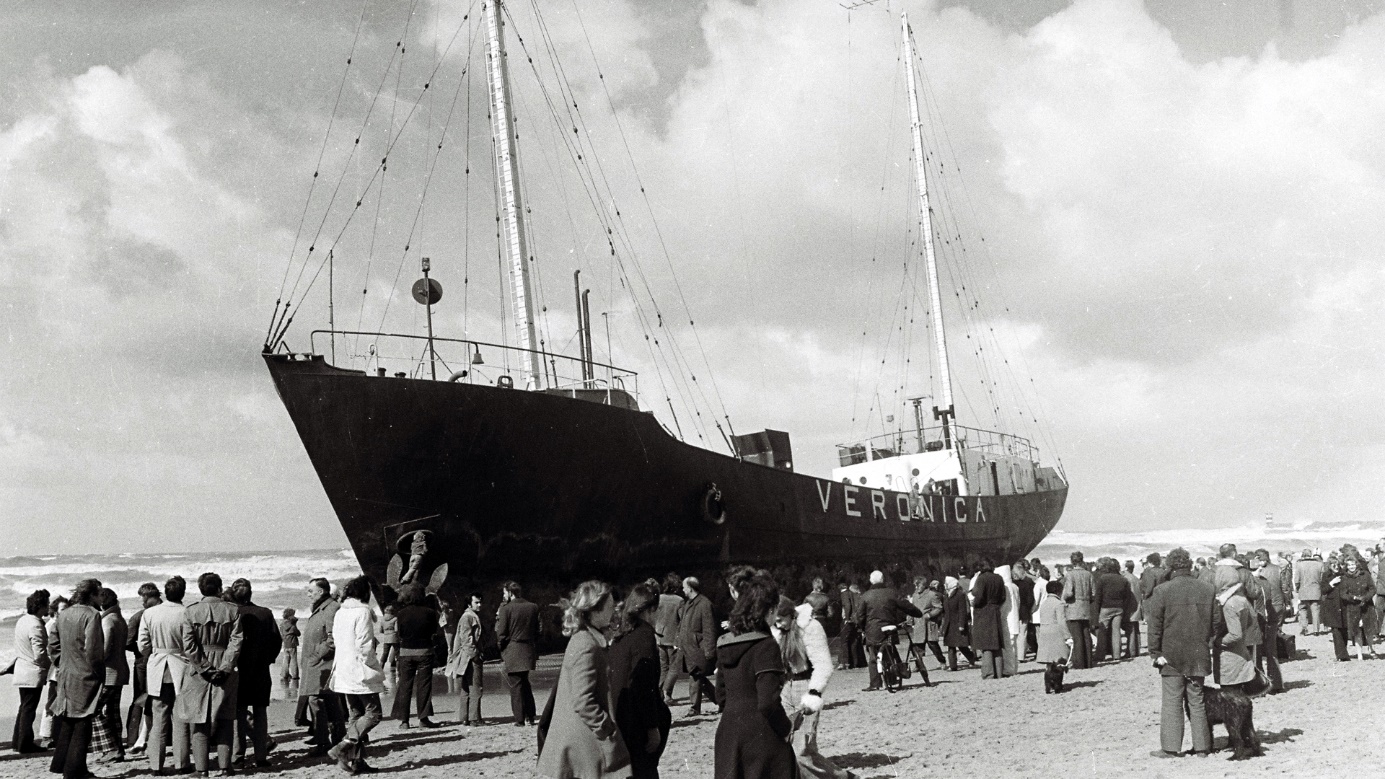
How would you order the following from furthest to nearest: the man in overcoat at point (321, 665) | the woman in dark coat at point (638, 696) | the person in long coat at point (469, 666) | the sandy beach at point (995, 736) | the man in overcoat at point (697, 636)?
the person in long coat at point (469, 666) → the man in overcoat at point (697, 636) → the man in overcoat at point (321, 665) → the sandy beach at point (995, 736) → the woman in dark coat at point (638, 696)

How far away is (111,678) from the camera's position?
9516 millimetres

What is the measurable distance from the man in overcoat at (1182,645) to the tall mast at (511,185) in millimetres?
13067

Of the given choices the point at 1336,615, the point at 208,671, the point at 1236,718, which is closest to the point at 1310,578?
the point at 1336,615

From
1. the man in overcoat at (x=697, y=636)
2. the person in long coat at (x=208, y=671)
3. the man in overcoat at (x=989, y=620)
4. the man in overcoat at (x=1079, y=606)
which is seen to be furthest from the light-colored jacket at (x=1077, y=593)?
the person in long coat at (x=208, y=671)

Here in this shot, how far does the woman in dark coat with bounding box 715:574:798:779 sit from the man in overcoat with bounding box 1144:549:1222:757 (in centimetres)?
374

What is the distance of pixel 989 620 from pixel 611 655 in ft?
32.0

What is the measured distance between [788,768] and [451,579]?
1315 cm

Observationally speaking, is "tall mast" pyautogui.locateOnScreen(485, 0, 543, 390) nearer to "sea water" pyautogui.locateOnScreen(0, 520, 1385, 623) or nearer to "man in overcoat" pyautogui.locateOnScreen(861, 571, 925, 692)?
"man in overcoat" pyautogui.locateOnScreen(861, 571, 925, 692)

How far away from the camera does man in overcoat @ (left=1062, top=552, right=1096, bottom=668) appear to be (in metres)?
14.5

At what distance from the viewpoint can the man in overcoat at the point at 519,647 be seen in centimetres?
1136

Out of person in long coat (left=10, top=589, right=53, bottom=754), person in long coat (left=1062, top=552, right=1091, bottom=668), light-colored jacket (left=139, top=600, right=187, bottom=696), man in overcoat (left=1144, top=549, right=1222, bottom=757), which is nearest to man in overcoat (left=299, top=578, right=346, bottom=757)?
light-colored jacket (left=139, top=600, right=187, bottom=696)

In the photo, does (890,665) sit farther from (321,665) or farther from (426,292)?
(426,292)

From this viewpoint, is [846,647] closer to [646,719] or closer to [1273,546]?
[646,719]

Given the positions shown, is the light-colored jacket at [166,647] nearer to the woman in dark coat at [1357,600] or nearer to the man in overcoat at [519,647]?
the man in overcoat at [519,647]
